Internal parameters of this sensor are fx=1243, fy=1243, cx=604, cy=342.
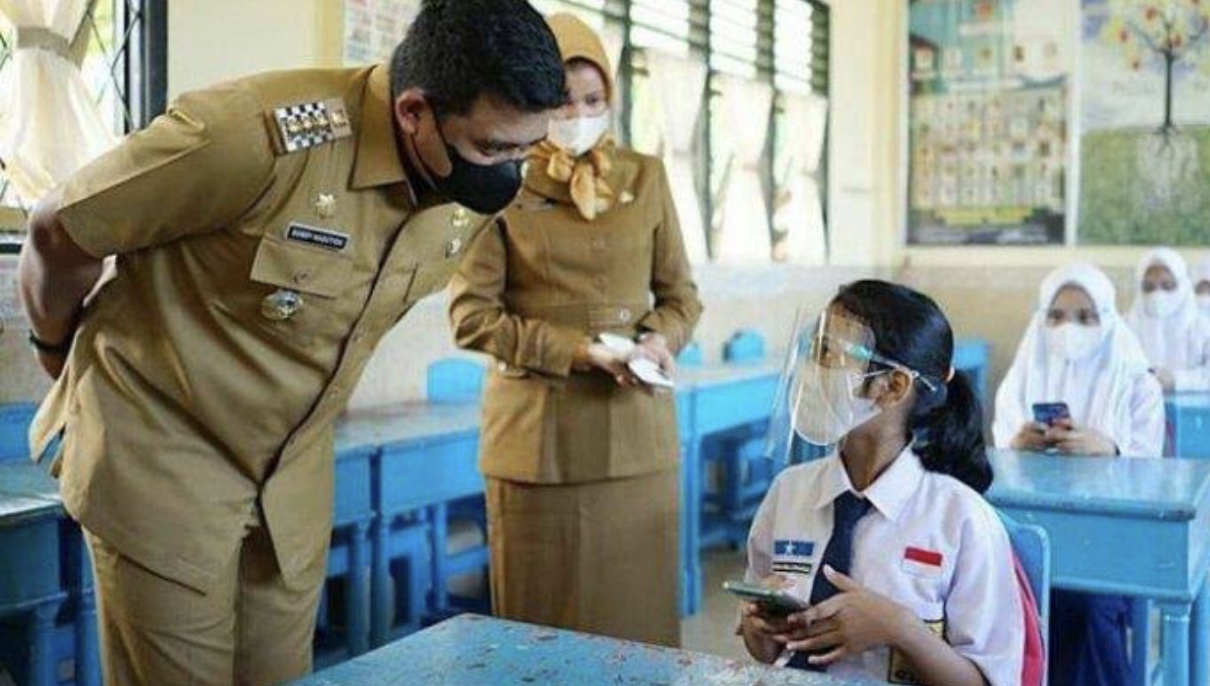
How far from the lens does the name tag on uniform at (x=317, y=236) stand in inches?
57.0

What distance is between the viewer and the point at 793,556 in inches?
66.4

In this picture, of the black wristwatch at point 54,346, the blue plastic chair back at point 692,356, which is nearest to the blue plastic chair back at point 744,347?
the blue plastic chair back at point 692,356

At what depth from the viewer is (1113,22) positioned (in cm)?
644

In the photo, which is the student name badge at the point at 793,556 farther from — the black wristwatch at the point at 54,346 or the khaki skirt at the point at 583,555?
the black wristwatch at the point at 54,346

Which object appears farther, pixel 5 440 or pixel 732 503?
pixel 732 503

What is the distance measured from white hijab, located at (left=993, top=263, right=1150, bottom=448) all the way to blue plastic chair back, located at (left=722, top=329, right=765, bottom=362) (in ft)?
6.85

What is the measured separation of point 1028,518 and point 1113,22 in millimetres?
4961

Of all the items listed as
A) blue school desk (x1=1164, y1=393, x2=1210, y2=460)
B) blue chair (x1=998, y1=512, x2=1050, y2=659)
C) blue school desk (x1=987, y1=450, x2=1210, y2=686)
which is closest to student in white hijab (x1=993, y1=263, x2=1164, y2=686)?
blue school desk (x1=987, y1=450, x2=1210, y2=686)

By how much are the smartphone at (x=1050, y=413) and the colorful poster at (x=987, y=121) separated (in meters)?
4.02

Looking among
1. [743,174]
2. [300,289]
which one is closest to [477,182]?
[300,289]

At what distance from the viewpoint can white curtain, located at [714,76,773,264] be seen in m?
5.56

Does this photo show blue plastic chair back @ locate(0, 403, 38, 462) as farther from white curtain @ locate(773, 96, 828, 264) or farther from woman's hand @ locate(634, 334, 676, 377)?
white curtain @ locate(773, 96, 828, 264)

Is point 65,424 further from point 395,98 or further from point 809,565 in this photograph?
point 809,565

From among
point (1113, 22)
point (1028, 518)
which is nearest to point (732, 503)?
point (1028, 518)
